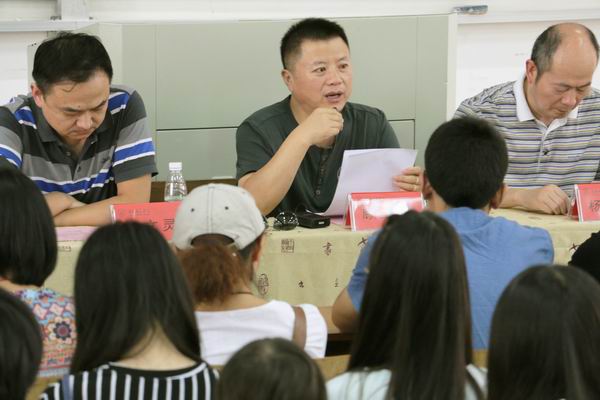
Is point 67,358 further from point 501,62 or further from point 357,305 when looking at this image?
point 501,62

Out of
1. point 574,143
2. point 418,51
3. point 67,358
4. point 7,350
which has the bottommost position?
point 67,358

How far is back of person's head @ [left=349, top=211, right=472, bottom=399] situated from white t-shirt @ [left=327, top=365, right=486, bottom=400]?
0.03 m

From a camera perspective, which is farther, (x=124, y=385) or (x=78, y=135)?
(x=78, y=135)

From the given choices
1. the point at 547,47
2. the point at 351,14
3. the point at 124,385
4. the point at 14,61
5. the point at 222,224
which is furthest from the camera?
the point at 351,14

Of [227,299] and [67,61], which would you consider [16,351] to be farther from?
[67,61]

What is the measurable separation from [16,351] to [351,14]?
367cm

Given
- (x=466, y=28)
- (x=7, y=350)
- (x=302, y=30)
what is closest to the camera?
(x=7, y=350)

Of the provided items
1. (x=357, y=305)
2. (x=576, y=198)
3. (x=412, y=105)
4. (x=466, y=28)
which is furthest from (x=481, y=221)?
(x=466, y=28)

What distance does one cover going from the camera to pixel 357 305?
2.02 m

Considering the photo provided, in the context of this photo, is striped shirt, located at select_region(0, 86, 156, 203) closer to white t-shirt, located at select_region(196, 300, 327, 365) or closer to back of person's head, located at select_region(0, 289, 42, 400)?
white t-shirt, located at select_region(196, 300, 327, 365)

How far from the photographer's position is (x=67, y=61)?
8.80 feet

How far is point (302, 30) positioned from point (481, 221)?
1410 millimetres

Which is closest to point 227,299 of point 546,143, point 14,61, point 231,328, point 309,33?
point 231,328

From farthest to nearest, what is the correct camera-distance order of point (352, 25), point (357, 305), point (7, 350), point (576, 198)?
point (352, 25) → point (576, 198) → point (357, 305) → point (7, 350)
